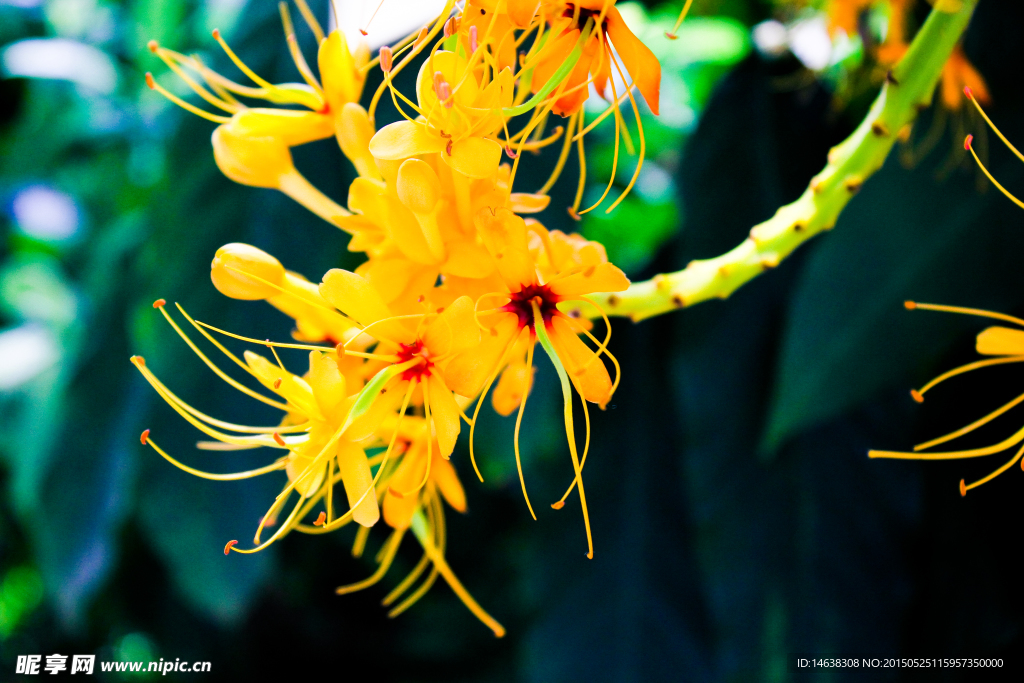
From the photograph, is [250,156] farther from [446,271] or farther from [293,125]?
[446,271]

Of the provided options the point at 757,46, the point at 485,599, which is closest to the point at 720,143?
the point at 757,46

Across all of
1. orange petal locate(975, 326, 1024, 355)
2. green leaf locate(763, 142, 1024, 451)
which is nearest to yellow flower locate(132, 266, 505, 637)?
orange petal locate(975, 326, 1024, 355)

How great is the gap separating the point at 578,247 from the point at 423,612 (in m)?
1.04

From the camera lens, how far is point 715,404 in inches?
27.8

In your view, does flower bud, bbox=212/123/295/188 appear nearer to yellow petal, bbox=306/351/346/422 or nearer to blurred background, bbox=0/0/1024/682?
yellow petal, bbox=306/351/346/422

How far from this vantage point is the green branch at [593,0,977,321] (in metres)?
0.33

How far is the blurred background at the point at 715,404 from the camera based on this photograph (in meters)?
0.57

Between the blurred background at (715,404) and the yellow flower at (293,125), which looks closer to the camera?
the yellow flower at (293,125)

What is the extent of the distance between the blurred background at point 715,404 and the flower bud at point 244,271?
283 mm

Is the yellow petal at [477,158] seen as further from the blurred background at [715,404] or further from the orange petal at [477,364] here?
the blurred background at [715,404]

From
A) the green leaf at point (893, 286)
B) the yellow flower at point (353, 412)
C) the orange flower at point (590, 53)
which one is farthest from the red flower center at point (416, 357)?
the green leaf at point (893, 286)

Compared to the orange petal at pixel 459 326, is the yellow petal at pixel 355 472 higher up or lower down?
lower down

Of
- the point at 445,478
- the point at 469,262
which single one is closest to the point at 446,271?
the point at 469,262

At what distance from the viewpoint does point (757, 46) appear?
86cm
